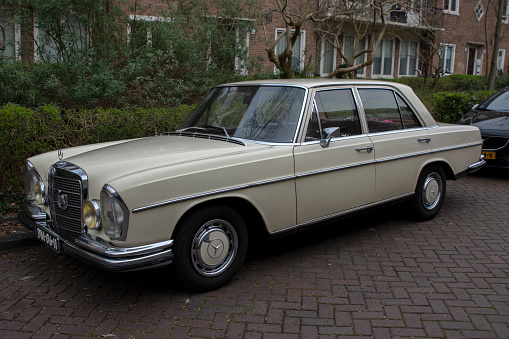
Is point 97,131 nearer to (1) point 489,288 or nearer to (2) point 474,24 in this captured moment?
(1) point 489,288

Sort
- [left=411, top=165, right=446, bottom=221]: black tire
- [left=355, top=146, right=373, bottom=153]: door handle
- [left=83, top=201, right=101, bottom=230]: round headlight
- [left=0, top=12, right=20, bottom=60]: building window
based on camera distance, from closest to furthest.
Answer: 1. [left=83, top=201, right=101, bottom=230]: round headlight
2. [left=355, top=146, right=373, bottom=153]: door handle
3. [left=411, top=165, right=446, bottom=221]: black tire
4. [left=0, top=12, right=20, bottom=60]: building window

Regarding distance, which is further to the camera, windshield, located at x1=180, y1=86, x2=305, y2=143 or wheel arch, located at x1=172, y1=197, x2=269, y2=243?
windshield, located at x1=180, y1=86, x2=305, y2=143

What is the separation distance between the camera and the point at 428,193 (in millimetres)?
5516

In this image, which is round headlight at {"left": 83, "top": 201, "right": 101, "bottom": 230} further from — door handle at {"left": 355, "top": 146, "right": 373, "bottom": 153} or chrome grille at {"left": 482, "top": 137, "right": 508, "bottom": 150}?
chrome grille at {"left": 482, "top": 137, "right": 508, "bottom": 150}

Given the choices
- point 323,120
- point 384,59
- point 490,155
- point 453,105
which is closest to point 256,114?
point 323,120

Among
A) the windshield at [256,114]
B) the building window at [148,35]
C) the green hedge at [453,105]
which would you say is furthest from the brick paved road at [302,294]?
the green hedge at [453,105]

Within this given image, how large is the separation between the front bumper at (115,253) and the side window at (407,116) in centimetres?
333

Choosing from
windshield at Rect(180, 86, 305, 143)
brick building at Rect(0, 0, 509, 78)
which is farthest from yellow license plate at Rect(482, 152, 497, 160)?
brick building at Rect(0, 0, 509, 78)

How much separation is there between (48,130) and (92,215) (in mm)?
3003

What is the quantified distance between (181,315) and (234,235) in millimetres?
779

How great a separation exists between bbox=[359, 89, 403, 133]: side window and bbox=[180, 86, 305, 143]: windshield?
937mm

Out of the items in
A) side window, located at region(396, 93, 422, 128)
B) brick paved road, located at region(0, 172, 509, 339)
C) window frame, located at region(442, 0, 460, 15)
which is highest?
window frame, located at region(442, 0, 460, 15)

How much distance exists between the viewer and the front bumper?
3.14 meters

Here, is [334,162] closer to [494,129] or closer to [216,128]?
[216,128]
